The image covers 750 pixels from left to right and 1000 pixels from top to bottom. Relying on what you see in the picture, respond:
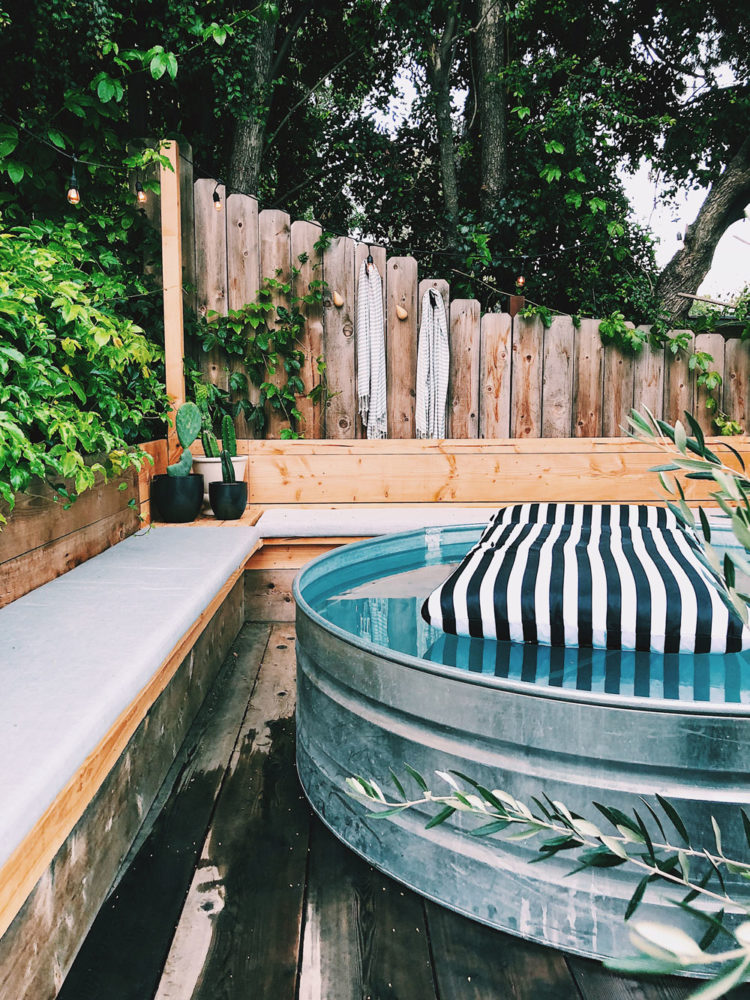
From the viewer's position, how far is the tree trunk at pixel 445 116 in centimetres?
570

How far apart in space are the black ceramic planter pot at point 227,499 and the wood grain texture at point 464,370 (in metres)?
1.28

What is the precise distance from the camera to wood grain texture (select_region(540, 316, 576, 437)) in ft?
12.5

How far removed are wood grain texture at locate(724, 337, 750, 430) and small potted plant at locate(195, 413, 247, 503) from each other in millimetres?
2740

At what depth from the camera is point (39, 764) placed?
3.10 ft

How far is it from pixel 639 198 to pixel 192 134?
11.9 ft

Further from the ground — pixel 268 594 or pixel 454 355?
pixel 454 355

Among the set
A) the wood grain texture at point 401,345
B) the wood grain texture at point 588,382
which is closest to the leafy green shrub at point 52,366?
the wood grain texture at point 401,345

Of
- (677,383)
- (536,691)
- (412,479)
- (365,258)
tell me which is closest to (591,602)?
(536,691)

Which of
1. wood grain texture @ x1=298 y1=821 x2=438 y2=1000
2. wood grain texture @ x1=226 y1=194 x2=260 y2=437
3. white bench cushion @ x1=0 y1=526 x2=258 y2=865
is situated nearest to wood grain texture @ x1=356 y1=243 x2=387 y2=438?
wood grain texture @ x1=226 y1=194 x2=260 y2=437

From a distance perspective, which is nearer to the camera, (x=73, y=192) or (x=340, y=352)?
(x=73, y=192)

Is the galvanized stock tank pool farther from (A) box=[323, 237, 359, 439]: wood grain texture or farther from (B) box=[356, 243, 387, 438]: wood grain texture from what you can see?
(B) box=[356, 243, 387, 438]: wood grain texture

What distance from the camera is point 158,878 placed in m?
1.40

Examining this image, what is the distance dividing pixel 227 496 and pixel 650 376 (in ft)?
8.06

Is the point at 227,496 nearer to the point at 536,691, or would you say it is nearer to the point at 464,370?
the point at 464,370
